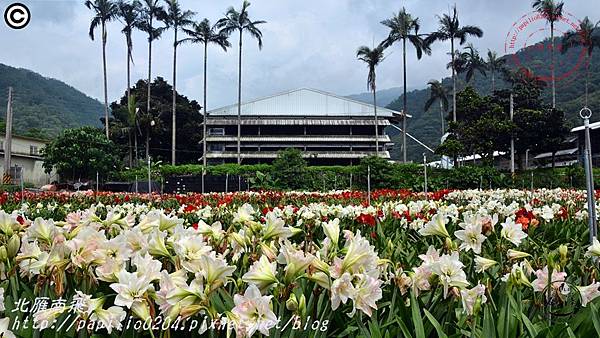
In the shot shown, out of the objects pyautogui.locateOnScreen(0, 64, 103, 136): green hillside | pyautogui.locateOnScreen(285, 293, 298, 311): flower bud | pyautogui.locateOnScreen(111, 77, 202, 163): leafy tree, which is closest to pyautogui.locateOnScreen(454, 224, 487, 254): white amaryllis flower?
pyautogui.locateOnScreen(285, 293, 298, 311): flower bud

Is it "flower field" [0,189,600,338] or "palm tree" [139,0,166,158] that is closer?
"flower field" [0,189,600,338]

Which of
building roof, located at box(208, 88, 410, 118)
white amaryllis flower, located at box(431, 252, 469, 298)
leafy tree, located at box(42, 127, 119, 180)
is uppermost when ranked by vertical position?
building roof, located at box(208, 88, 410, 118)

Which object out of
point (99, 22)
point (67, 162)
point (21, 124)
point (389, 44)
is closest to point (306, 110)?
point (389, 44)

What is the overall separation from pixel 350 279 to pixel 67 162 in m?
37.8

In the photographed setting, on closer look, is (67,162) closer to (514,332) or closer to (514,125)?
(514,125)

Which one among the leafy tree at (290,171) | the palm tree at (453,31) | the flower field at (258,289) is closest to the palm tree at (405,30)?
the palm tree at (453,31)

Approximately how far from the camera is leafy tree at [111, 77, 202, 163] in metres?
48.8

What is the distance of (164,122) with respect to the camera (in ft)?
172

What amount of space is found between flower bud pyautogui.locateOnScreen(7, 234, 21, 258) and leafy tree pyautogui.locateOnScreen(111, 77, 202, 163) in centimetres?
4574

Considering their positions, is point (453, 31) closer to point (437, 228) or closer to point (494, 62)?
point (494, 62)

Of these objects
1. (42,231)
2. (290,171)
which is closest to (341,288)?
(42,231)

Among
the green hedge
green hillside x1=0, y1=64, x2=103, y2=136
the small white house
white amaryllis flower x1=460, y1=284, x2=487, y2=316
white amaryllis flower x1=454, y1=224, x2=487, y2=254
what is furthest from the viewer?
green hillside x1=0, y1=64, x2=103, y2=136

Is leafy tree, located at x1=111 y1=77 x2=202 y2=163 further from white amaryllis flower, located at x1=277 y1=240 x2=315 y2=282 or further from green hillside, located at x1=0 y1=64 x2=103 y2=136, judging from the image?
white amaryllis flower, located at x1=277 y1=240 x2=315 y2=282

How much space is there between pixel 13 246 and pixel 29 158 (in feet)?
150
